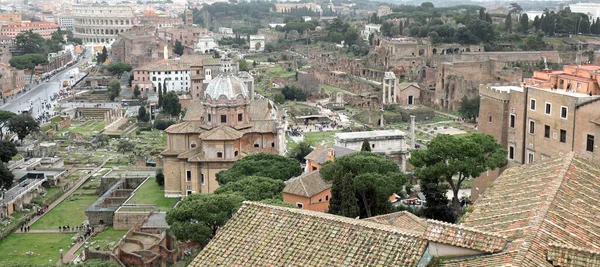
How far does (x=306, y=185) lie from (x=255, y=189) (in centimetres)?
513

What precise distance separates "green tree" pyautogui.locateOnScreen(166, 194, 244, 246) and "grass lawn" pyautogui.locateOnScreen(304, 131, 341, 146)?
96.2 ft

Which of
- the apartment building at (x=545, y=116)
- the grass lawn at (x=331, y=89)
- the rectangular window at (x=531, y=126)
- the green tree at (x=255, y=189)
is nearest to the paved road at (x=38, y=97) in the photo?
the grass lawn at (x=331, y=89)

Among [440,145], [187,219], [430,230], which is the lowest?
[187,219]

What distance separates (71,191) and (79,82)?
48.5m

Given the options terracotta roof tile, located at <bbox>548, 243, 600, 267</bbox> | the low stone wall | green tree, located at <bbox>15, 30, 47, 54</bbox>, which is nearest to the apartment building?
the low stone wall

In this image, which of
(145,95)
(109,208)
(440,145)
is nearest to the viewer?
(440,145)

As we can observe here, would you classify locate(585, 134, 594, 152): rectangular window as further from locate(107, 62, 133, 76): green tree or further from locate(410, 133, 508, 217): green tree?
locate(107, 62, 133, 76): green tree

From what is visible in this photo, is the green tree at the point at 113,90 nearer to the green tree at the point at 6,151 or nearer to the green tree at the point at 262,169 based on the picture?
the green tree at the point at 6,151

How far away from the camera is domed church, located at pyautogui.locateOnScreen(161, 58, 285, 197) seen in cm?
3594

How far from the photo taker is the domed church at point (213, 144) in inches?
1415

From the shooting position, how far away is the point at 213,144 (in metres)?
35.7

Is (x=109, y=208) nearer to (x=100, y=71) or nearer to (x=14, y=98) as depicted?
(x=14, y=98)

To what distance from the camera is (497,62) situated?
79.0 metres

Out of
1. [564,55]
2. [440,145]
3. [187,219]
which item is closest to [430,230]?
[187,219]
